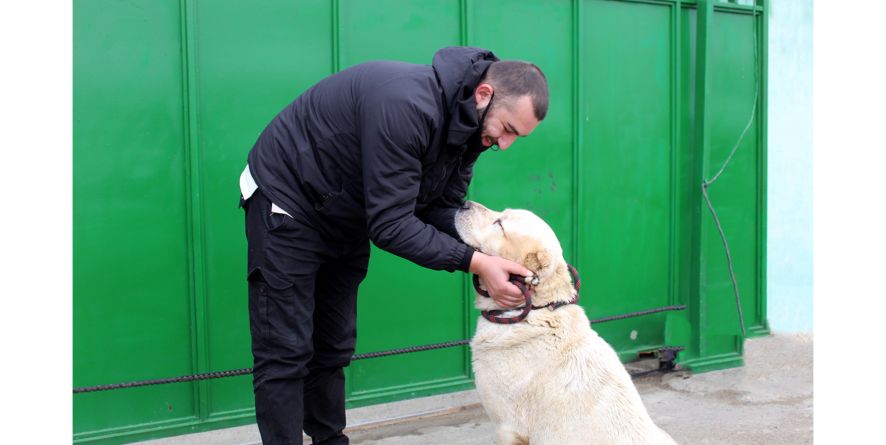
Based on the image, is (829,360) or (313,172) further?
(829,360)

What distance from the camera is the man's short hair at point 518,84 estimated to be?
2740mm

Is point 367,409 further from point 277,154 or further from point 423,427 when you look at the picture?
point 277,154

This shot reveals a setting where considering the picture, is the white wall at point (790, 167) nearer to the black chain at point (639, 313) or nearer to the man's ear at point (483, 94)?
the black chain at point (639, 313)

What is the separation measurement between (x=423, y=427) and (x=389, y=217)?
2.12m

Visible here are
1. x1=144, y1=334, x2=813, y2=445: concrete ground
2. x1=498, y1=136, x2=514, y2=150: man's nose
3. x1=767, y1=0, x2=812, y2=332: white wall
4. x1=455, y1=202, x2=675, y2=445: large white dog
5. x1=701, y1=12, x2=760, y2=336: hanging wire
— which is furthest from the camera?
x1=767, y1=0, x2=812, y2=332: white wall

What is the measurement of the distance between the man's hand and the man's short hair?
1.85 ft

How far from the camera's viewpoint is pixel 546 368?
9.41ft

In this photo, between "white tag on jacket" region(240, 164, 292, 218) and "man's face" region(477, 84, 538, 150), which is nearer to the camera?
"man's face" region(477, 84, 538, 150)

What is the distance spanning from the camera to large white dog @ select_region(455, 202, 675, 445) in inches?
109

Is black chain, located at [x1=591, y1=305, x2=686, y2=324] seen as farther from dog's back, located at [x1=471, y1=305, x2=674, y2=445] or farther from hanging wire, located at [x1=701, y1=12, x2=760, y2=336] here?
dog's back, located at [x1=471, y1=305, x2=674, y2=445]

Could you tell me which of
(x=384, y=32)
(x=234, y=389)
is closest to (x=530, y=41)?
(x=384, y=32)

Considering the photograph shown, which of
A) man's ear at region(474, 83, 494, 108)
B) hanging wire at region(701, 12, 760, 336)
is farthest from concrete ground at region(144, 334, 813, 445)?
man's ear at region(474, 83, 494, 108)

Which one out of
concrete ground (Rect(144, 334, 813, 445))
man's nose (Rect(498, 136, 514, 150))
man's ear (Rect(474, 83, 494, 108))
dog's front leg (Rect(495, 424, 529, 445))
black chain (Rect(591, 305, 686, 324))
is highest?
man's ear (Rect(474, 83, 494, 108))

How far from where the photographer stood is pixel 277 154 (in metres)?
2.94
